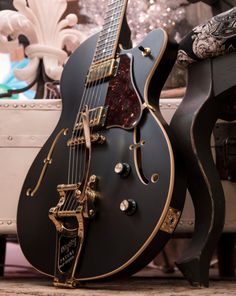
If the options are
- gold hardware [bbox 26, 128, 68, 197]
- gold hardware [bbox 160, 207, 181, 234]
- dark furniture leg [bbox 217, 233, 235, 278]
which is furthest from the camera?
dark furniture leg [bbox 217, 233, 235, 278]

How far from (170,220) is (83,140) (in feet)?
0.87

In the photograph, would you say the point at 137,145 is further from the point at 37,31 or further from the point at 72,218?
the point at 37,31

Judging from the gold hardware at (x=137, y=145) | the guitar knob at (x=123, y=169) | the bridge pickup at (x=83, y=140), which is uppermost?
the bridge pickup at (x=83, y=140)

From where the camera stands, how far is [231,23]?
2.56 feet

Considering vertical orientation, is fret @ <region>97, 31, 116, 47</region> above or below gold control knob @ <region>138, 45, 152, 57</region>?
above

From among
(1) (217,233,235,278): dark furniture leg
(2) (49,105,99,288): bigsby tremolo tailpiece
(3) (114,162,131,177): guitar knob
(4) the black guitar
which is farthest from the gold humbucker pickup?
(1) (217,233,235,278): dark furniture leg

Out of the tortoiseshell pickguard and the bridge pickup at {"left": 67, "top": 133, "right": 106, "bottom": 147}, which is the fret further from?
the bridge pickup at {"left": 67, "top": 133, "right": 106, "bottom": 147}

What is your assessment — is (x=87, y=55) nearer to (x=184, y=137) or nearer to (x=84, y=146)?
(x=84, y=146)

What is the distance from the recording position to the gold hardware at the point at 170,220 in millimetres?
779

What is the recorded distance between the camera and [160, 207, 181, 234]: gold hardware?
78cm

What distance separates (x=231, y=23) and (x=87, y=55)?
409 millimetres

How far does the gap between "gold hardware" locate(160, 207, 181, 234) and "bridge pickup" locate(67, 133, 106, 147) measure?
0.70 ft

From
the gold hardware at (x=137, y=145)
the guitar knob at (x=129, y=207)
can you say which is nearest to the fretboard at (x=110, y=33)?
the gold hardware at (x=137, y=145)

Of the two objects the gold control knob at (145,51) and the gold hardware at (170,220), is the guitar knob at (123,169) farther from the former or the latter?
the gold control knob at (145,51)
